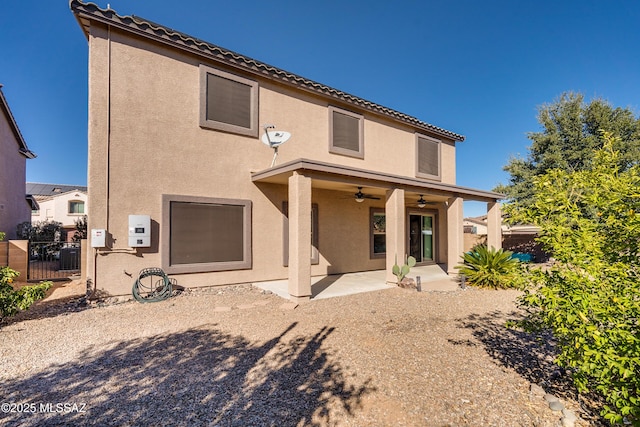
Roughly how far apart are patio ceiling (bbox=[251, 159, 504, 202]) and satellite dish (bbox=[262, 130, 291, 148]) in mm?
1157

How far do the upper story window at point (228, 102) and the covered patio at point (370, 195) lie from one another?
1647mm

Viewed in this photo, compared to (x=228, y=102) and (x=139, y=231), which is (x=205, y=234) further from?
(x=228, y=102)

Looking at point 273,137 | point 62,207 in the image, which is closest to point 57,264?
point 273,137

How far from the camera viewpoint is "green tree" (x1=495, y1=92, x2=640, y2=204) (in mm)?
17891

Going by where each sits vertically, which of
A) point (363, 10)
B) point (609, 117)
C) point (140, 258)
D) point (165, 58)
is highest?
point (363, 10)

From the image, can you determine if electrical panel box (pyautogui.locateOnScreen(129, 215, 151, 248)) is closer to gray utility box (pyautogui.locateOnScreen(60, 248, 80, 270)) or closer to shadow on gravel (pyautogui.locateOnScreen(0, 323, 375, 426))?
shadow on gravel (pyautogui.locateOnScreen(0, 323, 375, 426))

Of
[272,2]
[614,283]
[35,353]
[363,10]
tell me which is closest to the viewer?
[614,283]

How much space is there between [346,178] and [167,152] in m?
4.90

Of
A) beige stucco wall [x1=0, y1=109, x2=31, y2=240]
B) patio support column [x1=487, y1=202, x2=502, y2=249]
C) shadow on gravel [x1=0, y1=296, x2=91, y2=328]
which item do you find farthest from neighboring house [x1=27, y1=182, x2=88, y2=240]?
patio support column [x1=487, y1=202, x2=502, y2=249]

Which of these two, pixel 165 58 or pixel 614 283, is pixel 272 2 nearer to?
pixel 165 58

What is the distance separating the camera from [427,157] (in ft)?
47.3

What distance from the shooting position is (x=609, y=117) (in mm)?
18328

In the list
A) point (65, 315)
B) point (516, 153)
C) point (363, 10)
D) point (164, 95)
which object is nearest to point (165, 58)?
point (164, 95)

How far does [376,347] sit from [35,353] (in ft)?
16.5
